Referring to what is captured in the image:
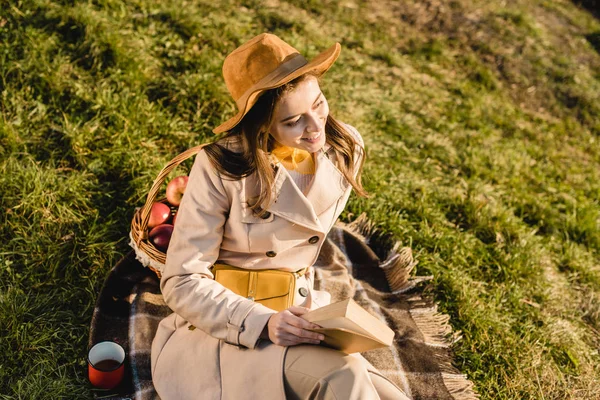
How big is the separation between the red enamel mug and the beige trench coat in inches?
9.6

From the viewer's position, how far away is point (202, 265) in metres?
2.68

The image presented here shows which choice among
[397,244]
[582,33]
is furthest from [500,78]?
[397,244]

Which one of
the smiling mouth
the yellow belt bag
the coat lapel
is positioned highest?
the smiling mouth

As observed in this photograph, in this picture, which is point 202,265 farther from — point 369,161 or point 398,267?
point 369,161

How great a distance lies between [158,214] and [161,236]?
0.20 m

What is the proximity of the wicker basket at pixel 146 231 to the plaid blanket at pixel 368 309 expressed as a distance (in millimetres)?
274

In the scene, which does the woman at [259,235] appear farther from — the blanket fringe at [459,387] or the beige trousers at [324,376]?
the blanket fringe at [459,387]

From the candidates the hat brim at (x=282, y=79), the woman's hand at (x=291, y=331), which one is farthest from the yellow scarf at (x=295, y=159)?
the woman's hand at (x=291, y=331)

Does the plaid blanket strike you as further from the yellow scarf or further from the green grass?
the yellow scarf

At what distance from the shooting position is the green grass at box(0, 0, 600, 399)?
141 inches

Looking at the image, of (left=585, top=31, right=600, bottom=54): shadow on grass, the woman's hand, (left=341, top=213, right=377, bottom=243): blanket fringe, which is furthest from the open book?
(left=585, top=31, right=600, bottom=54): shadow on grass

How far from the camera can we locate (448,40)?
7383 mm

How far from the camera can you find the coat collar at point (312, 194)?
275cm

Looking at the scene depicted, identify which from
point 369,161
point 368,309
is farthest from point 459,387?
point 369,161
